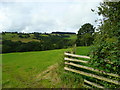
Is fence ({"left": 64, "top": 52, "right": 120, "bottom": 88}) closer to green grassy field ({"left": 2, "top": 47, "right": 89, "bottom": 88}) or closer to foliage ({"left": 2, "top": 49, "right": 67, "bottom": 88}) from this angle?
green grassy field ({"left": 2, "top": 47, "right": 89, "bottom": 88})

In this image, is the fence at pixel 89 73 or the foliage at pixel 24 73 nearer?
the fence at pixel 89 73

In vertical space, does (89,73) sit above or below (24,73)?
above

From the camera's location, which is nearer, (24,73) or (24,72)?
(24,73)

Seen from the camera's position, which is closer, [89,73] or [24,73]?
[89,73]

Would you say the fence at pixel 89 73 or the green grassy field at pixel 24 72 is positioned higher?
the fence at pixel 89 73

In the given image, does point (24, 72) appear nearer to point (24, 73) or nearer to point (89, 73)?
point (24, 73)

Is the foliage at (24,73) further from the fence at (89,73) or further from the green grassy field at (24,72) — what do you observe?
the fence at (89,73)

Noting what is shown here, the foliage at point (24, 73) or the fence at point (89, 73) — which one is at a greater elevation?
the fence at point (89, 73)

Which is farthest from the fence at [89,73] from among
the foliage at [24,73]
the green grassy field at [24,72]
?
the foliage at [24,73]

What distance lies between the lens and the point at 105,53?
4.14m

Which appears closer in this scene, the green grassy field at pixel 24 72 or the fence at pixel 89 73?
the fence at pixel 89 73

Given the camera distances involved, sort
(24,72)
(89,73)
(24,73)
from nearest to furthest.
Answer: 1. (89,73)
2. (24,73)
3. (24,72)

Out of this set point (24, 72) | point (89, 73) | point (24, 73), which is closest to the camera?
point (89, 73)

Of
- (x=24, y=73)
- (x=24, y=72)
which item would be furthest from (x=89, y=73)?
(x=24, y=72)
